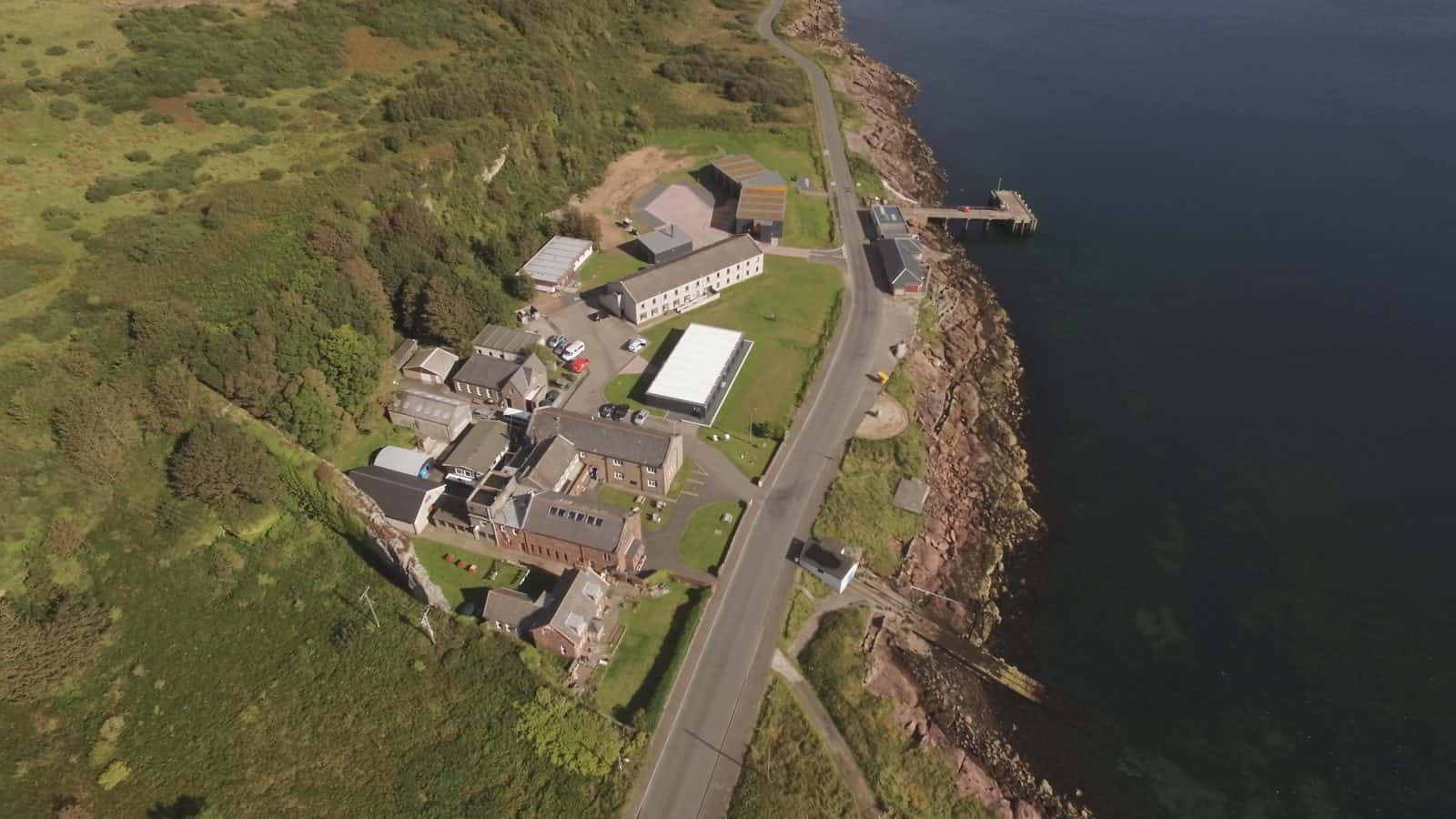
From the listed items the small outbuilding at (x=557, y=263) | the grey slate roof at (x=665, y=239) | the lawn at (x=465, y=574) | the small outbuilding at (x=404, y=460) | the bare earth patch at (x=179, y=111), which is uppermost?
the bare earth patch at (x=179, y=111)

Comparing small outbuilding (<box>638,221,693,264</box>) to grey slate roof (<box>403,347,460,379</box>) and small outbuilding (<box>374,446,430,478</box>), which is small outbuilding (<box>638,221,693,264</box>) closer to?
grey slate roof (<box>403,347,460,379</box>)

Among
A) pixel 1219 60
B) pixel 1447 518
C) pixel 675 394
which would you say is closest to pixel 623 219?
pixel 675 394

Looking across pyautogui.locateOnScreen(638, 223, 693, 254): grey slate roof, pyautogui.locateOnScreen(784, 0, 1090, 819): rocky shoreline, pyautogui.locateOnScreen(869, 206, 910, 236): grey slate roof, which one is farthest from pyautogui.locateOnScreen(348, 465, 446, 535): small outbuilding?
pyautogui.locateOnScreen(869, 206, 910, 236): grey slate roof

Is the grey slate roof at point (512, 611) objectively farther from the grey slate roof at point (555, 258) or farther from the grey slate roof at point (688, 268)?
the grey slate roof at point (555, 258)

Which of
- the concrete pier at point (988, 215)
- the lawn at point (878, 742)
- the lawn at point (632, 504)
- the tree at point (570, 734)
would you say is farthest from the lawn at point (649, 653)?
the concrete pier at point (988, 215)

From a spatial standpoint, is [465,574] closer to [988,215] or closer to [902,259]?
[902,259]

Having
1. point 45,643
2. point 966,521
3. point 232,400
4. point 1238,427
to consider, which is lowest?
point 45,643

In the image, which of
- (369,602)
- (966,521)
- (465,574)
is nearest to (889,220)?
(966,521)
